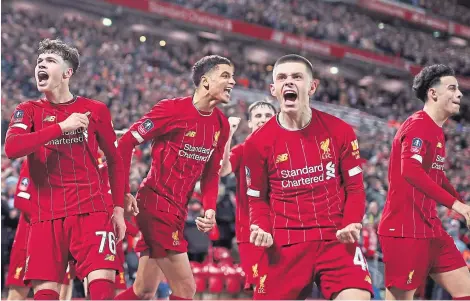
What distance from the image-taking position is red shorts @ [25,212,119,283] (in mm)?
4223

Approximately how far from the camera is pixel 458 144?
2398cm

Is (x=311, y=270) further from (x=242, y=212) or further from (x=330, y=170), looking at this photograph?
(x=242, y=212)

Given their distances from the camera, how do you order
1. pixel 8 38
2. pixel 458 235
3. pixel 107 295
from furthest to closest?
pixel 8 38 → pixel 458 235 → pixel 107 295

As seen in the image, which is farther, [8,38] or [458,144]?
[458,144]

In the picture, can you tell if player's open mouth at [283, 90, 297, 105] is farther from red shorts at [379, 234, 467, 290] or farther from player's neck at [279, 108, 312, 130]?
red shorts at [379, 234, 467, 290]

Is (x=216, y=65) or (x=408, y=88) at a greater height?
(x=408, y=88)

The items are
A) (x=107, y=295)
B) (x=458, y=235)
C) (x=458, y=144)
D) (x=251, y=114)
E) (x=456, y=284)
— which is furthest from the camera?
(x=458, y=144)

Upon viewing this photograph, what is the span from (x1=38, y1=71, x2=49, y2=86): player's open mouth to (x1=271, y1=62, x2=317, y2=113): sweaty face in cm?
137

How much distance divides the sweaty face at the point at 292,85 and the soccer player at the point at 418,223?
1.17 m

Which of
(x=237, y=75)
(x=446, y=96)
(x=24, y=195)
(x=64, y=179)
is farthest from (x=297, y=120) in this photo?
(x=237, y=75)

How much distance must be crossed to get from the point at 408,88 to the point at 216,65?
27567 millimetres

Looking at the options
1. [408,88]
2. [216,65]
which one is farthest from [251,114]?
[408,88]

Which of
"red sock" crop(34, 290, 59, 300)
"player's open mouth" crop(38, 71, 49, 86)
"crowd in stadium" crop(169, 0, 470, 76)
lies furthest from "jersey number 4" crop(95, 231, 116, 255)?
"crowd in stadium" crop(169, 0, 470, 76)

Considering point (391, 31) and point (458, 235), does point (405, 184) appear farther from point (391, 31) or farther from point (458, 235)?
point (391, 31)
